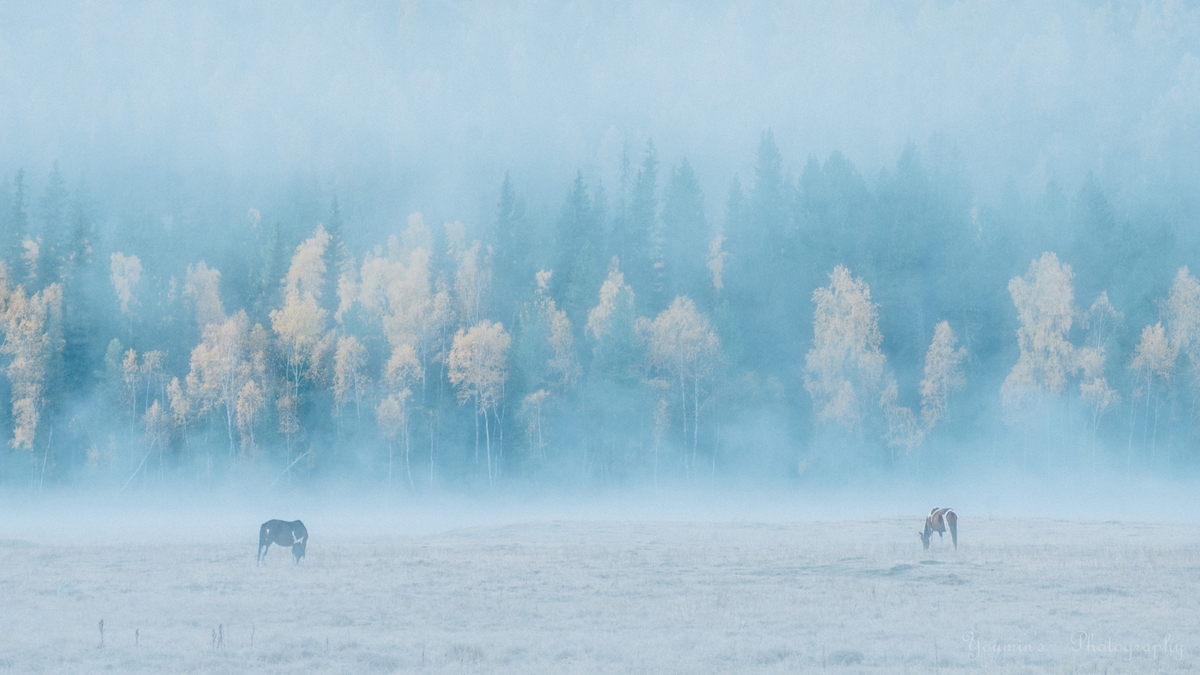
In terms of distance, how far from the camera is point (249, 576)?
24.6m

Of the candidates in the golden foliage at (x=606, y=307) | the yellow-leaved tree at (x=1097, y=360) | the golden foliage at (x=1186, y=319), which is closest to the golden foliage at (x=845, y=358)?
the yellow-leaved tree at (x=1097, y=360)

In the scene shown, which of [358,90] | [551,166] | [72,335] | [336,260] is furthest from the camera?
[358,90]

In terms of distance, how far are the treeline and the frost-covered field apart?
29.6 meters

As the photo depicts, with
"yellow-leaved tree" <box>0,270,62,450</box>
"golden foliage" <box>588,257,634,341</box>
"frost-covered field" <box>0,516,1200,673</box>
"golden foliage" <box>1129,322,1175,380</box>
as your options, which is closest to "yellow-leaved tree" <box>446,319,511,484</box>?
"golden foliage" <box>588,257,634,341</box>

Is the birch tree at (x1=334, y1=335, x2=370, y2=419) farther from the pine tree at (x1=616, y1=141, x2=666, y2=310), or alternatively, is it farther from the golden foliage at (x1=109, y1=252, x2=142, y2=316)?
the pine tree at (x1=616, y1=141, x2=666, y2=310)

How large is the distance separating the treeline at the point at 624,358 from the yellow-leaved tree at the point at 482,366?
0.19 meters

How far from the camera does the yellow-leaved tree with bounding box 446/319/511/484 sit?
61531 millimetres

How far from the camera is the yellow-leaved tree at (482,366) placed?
202 ft

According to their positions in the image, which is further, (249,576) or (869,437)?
(869,437)

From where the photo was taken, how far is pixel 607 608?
65.2 feet

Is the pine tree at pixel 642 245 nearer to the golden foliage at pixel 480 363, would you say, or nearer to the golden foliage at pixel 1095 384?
the golden foliage at pixel 480 363

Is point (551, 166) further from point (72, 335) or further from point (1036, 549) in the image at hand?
point (1036, 549)

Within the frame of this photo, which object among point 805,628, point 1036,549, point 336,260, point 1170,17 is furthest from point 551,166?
point 1170,17

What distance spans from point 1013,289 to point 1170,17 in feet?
511
